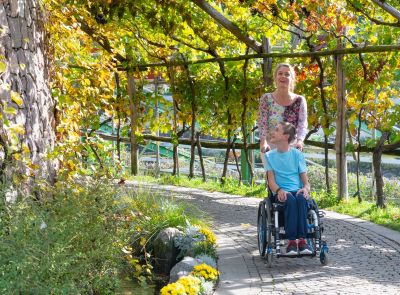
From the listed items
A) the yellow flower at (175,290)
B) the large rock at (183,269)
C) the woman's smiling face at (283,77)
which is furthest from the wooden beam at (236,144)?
the yellow flower at (175,290)

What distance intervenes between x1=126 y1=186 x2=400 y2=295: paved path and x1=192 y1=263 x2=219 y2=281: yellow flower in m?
0.10

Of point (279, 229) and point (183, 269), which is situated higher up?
point (279, 229)

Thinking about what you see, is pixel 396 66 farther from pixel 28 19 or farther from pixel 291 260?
pixel 28 19

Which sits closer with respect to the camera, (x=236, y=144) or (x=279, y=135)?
(x=279, y=135)

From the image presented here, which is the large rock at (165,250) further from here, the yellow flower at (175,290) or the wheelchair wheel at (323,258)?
the yellow flower at (175,290)

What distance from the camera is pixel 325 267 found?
229 inches

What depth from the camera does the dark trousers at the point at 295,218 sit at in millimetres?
5617

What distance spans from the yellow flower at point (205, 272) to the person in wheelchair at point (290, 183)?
82 centimetres

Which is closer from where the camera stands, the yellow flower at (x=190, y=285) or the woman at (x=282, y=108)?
the yellow flower at (x=190, y=285)

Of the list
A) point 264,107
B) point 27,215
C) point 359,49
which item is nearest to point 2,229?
point 27,215

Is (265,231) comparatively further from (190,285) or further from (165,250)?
(190,285)

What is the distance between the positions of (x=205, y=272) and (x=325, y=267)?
1.24m

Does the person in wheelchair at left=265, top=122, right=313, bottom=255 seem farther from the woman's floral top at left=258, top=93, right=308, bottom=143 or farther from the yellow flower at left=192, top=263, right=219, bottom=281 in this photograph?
the yellow flower at left=192, top=263, right=219, bottom=281

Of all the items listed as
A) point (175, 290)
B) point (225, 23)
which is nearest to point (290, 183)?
point (175, 290)
